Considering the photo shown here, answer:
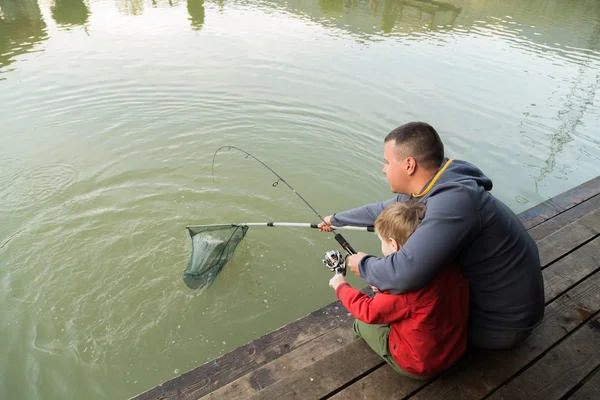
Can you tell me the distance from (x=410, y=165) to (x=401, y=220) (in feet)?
1.32

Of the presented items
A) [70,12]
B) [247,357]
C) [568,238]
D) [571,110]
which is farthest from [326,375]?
[70,12]

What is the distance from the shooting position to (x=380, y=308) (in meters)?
1.84

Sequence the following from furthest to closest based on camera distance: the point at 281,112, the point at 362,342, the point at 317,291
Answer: the point at 281,112 < the point at 317,291 < the point at 362,342

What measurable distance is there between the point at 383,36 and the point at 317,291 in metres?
13.9

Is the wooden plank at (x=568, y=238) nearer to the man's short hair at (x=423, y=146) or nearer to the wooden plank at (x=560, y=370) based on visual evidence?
the wooden plank at (x=560, y=370)

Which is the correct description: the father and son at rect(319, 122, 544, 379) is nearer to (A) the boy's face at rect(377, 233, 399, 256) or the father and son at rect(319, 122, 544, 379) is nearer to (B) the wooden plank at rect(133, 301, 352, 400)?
(A) the boy's face at rect(377, 233, 399, 256)

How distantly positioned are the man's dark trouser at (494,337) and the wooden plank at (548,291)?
228mm

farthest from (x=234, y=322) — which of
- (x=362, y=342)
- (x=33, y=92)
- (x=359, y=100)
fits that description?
(x=33, y=92)

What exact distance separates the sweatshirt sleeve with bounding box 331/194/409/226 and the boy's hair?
776mm

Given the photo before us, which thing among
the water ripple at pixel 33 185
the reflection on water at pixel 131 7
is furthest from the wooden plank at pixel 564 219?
the reflection on water at pixel 131 7

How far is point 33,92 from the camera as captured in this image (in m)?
8.12

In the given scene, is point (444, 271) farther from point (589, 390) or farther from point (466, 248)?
point (589, 390)

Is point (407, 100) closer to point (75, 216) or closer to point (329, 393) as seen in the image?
point (75, 216)

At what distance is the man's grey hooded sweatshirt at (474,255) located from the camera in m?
1.65
